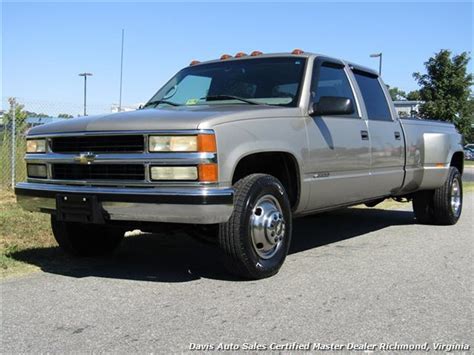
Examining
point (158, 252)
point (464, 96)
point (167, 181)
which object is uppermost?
point (464, 96)

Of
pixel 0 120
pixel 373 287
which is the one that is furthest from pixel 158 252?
pixel 0 120

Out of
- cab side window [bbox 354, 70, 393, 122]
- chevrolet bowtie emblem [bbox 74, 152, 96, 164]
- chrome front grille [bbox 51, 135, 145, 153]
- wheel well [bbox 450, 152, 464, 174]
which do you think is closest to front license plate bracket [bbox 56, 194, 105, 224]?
chevrolet bowtie emblem [bbox 74, 152, 96, 164]

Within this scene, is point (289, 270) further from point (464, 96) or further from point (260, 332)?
point (464, 96)

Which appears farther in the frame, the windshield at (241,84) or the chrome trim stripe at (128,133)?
the windshield at (241,84)

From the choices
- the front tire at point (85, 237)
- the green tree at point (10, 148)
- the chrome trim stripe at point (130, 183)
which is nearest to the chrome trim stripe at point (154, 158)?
the chrome trim stripe at point (130, 183)

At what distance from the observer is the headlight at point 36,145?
4969 mm

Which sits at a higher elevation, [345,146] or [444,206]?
[345,146]

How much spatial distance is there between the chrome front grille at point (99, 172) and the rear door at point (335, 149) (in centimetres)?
159

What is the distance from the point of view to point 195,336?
3373mm

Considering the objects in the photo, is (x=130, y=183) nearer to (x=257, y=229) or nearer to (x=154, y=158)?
(x=154, y=158)

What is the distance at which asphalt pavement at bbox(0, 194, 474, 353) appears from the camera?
3.38m

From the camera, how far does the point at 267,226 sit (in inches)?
182

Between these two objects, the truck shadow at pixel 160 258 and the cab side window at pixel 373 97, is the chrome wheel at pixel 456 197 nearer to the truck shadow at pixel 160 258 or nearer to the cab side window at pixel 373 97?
the truck shadow at pixel 160 258

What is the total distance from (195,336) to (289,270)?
1.85 m
